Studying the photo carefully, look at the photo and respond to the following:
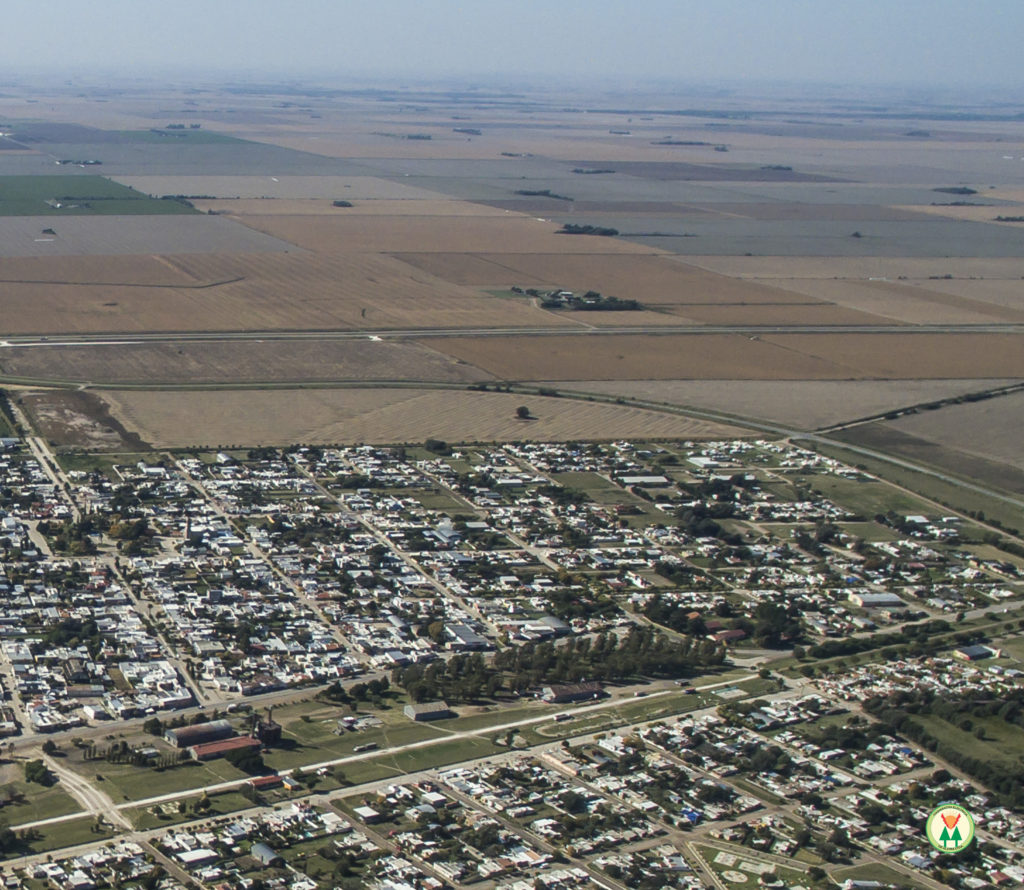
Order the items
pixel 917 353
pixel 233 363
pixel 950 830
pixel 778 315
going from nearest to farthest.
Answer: pixel 950 830 → pixel 233 363 → pixel 917 353 → pixel 778 315

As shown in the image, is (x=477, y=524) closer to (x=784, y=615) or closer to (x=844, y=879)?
(x=784, y=615)

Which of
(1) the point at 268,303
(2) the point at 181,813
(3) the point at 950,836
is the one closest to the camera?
(3) the point at 950,836

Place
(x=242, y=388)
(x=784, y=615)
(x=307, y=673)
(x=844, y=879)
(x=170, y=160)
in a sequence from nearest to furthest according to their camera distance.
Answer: (x=844, y=879)
(x=307, y=673)
(x=784, y=615)
(x=242, y=388)
(x=170, y=160)

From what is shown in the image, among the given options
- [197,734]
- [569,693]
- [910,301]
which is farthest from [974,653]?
[910,301]

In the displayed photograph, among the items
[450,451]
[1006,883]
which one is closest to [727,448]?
[450,451]

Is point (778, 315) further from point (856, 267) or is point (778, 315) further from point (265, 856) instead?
point (265, 856)

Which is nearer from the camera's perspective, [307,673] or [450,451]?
[307,673]
